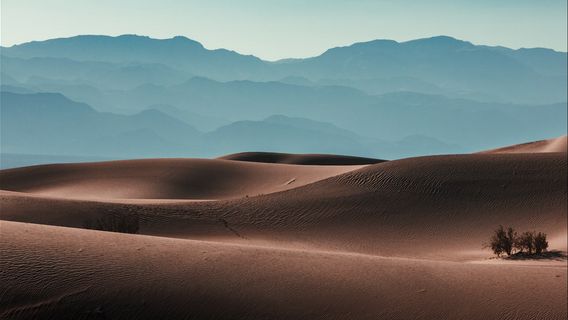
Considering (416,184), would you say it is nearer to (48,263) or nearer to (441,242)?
(441,242)

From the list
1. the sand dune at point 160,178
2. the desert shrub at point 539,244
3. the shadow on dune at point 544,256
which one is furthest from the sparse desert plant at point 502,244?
the sand dune at point 160,178

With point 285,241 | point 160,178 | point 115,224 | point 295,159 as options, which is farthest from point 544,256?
point 295,159

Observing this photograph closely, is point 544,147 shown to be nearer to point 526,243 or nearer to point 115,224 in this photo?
point 526,243

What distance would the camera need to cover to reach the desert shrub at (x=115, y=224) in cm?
2104

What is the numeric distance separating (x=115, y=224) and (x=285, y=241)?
199 inches

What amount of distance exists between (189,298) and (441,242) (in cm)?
1500

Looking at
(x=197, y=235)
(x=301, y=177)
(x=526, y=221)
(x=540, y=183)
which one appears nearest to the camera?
(x=197, y=235)

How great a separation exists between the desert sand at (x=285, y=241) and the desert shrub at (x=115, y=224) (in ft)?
1.48

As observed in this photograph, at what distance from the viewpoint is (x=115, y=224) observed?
2125 cm

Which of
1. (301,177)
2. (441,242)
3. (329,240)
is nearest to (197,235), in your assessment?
(329,240)

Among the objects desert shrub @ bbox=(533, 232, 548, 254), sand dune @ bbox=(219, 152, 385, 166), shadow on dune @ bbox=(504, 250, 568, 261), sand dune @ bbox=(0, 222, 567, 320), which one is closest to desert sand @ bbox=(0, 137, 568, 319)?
sand dune @ bbox=(0, 222, 567, 320)

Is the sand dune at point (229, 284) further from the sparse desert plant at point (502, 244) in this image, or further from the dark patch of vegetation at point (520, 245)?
the sparse desert plant at point (502, 244)

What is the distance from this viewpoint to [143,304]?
32.5 ft

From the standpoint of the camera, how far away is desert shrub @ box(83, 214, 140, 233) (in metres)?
21.0
